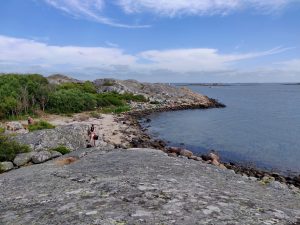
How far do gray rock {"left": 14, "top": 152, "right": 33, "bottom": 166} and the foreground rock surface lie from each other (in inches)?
181

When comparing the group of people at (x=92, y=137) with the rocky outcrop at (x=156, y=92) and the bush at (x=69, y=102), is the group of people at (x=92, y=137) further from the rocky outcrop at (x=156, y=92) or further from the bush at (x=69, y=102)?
the rocky outcrop at (x=156, y=92)

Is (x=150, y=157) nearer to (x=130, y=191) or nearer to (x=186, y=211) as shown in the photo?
(x=130, y=191)

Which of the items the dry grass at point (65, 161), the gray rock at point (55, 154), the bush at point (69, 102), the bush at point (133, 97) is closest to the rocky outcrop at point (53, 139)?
the gray rock at point (55, 154)

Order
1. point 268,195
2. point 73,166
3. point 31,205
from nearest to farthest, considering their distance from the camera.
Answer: point 31,205 < point 268,195 < point 73,166

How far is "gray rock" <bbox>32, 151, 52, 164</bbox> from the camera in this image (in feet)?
70.2

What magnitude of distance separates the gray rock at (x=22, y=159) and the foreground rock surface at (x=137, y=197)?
4588 mm

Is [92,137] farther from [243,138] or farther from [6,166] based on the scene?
[243,138]

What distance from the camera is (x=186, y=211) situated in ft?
31.4

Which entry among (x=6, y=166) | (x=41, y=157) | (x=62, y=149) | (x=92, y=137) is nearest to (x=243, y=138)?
(x=92, y=137)

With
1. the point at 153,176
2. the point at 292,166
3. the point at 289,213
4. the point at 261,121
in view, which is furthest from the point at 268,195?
the point at 261,121

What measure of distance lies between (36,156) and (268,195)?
1394cm

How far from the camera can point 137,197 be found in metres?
10.9

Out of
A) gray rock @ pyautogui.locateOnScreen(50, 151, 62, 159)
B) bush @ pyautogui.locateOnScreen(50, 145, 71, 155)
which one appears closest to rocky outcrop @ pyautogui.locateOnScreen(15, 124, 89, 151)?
bush @ pyautogui.locateOnScreen(50, 145, 71, 155)

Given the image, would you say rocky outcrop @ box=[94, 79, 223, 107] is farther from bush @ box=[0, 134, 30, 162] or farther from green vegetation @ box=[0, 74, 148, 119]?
bush @ box=[0, 134, 30, 162]
